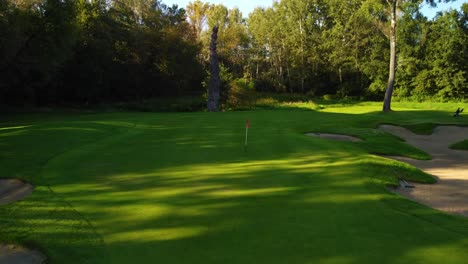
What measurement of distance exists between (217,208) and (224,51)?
58.1m

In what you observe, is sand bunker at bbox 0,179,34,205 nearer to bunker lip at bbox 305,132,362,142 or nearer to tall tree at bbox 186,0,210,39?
bunker lip at bbox 305,132,362,142

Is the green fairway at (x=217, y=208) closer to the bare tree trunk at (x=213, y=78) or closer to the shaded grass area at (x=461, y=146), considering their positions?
the shaded grass area at (x=461, y=146)

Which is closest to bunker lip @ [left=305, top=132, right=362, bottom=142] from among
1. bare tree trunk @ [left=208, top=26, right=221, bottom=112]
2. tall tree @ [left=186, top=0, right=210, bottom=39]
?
bare tree trunk @ [left=208, top=26, right=221, bottom=112]

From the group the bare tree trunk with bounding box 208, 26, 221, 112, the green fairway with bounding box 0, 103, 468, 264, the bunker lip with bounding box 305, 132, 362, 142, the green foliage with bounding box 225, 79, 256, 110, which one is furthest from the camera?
the green foliage with bounding box 225, 79, 256, 110

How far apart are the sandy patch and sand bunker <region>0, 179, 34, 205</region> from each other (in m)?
2.28

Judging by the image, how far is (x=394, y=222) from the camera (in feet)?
18.7

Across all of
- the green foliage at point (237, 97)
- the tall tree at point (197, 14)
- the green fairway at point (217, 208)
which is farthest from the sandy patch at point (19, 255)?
the tall tree at point (197, 14)

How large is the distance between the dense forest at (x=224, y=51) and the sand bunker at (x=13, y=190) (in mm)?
20547

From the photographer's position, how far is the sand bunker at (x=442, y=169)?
310 inches

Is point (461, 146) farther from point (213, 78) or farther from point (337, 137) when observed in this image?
point (213, 78)

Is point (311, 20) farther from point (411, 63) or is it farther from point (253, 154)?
point (253, 154)

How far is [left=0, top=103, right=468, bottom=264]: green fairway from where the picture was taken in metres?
4.61

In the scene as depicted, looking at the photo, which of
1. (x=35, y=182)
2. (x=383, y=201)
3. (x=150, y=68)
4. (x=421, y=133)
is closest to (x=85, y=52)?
(x=150, y=68)

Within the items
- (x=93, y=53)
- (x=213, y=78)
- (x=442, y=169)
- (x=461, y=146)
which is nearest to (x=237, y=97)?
(x=213, y=78)
